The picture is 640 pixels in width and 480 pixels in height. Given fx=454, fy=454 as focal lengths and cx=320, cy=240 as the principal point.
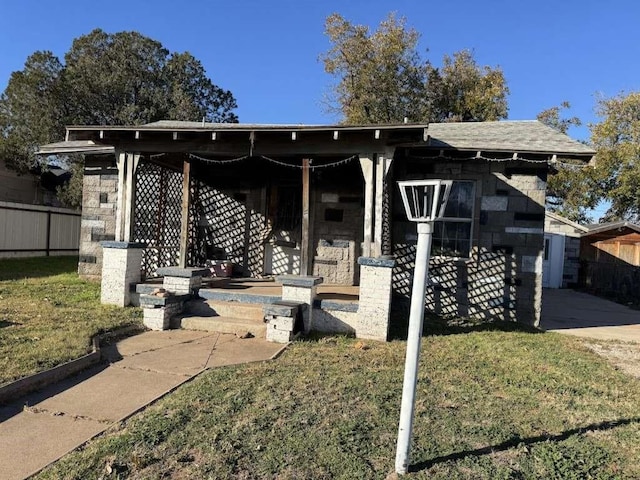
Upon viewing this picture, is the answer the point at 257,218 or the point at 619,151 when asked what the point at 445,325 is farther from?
the point at 619,151

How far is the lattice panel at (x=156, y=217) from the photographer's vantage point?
8.70 m

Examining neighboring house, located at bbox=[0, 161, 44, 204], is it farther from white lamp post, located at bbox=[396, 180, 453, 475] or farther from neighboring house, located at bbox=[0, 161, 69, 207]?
white lamp post, located at bbox=[396, 180, 453, 475]

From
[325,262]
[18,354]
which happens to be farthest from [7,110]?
[18,354]

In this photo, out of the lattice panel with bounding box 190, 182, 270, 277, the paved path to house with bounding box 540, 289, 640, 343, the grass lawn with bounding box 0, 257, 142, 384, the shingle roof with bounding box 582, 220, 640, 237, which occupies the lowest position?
the paved path to house with bounding box 540, 289, 640, 343

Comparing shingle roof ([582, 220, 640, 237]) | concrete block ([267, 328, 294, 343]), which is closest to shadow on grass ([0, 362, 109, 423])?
concrete block ([267, 328, 294, 343])

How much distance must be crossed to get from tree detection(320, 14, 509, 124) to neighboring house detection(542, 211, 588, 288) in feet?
20.4

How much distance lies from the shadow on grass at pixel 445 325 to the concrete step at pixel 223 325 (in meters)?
1.86

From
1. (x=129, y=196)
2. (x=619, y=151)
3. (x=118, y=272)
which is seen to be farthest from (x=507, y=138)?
(x=619, y=151)

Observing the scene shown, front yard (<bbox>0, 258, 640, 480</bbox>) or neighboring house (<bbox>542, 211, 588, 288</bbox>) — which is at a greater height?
neighboring house (<bbox>542, 211, 588, 288</bbox>)

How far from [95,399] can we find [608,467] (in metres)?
3.80

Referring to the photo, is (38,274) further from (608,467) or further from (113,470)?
(608,467)

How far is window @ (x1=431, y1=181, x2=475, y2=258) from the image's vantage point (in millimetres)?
8078

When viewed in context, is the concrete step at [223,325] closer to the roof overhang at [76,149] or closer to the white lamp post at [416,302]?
the white lamp post at [416,302]

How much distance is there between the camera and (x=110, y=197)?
31.9 ft
